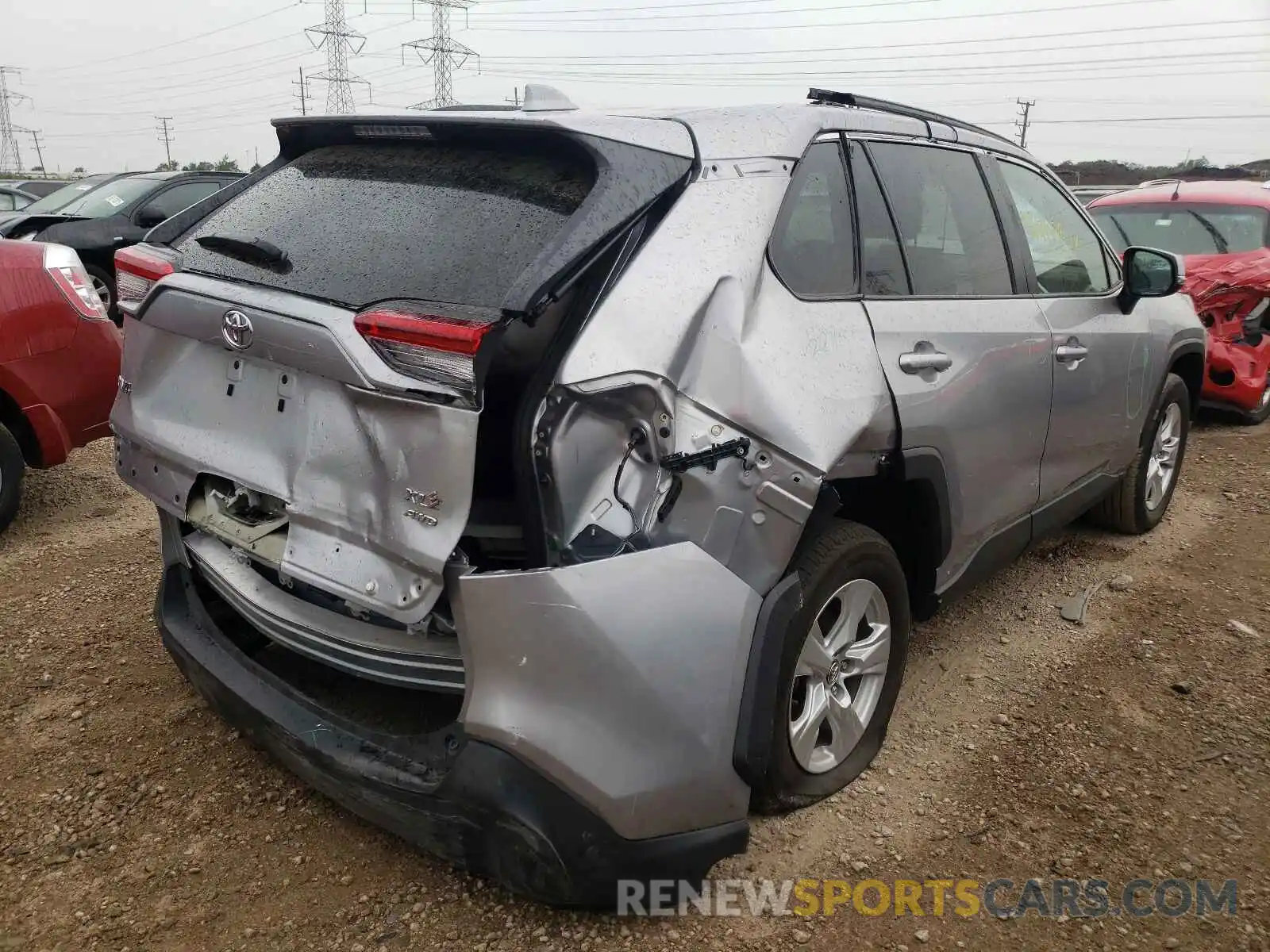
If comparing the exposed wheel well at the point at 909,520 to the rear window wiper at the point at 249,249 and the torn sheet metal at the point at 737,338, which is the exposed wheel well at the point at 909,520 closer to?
the torn sheet metal at the point at 737,338

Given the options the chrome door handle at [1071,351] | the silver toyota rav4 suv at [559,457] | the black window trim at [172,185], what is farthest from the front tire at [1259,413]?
the black window trim at [172,185]

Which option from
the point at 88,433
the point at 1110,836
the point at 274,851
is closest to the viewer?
the point at 274,851

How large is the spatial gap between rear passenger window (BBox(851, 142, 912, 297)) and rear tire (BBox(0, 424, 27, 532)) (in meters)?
3.86

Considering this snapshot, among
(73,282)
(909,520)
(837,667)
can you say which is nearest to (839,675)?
(837,667)

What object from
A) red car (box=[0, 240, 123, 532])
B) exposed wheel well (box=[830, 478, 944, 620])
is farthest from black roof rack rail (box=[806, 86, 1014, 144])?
red car (box=[0, 240, 123, 532])

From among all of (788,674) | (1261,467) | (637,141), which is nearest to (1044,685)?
(788,674)

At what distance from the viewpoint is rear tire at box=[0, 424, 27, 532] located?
426 centimetres

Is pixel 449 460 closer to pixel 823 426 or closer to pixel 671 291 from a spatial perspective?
pixel 671 291

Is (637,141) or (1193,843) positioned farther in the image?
(1193,843)

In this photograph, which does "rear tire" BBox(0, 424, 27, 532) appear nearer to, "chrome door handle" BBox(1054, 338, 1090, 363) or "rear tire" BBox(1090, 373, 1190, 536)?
"chrome door handle" BBox(1054, 338, 1090, 363)

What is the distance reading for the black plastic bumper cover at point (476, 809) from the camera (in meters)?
1.88

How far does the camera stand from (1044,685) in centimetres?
332

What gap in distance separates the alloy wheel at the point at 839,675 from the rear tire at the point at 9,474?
3766mm

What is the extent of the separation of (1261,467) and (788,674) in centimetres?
524
